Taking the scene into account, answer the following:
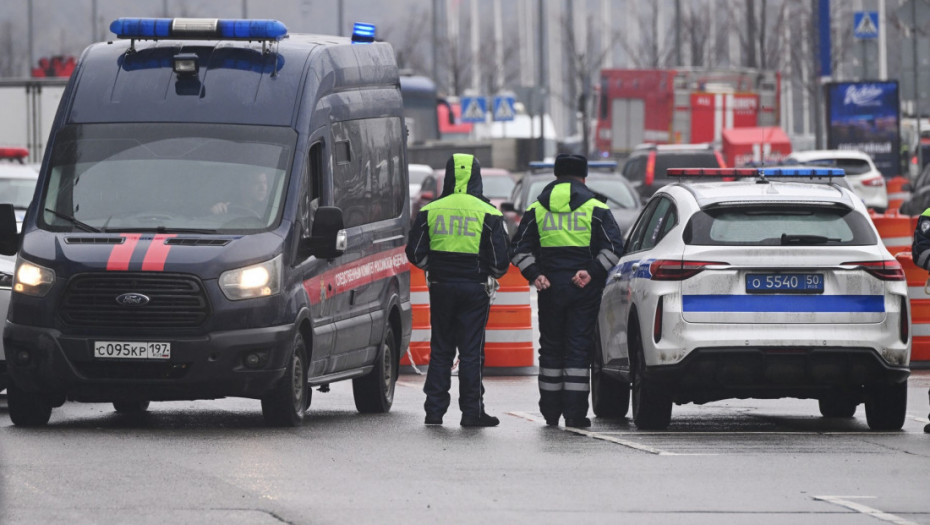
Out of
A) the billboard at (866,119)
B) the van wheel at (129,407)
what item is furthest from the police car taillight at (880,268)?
the billboard at (866,119)

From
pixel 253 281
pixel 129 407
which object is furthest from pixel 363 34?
pixel 253 281

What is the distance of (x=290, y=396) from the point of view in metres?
12.7

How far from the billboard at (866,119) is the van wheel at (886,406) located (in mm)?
34569

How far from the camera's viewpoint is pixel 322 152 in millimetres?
13492

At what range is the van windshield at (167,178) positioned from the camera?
12.8m

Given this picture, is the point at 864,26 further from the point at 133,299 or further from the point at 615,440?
the point at 133,299

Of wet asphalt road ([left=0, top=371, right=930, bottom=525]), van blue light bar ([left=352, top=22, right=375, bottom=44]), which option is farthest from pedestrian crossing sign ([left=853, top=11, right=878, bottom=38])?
wet asphalt road ([left=0, top=371, right=930, bottom=525])

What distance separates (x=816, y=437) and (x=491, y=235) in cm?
242

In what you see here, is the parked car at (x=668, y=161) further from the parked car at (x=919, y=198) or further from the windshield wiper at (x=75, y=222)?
the windshield wiper at (x=75, y=222)

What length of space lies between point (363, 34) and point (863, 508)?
7.05 meters

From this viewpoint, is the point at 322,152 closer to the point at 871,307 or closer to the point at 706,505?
the point at 871,307

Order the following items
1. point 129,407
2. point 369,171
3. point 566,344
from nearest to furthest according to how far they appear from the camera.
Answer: point 566,344
point 129,407
point 369,171

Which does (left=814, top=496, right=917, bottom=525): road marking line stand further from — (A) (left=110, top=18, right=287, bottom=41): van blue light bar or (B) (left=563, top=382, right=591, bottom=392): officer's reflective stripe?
(A) (left=110, top=18, right=287, bottom=41): van blue light bar

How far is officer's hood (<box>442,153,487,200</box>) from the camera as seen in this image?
13.2m
